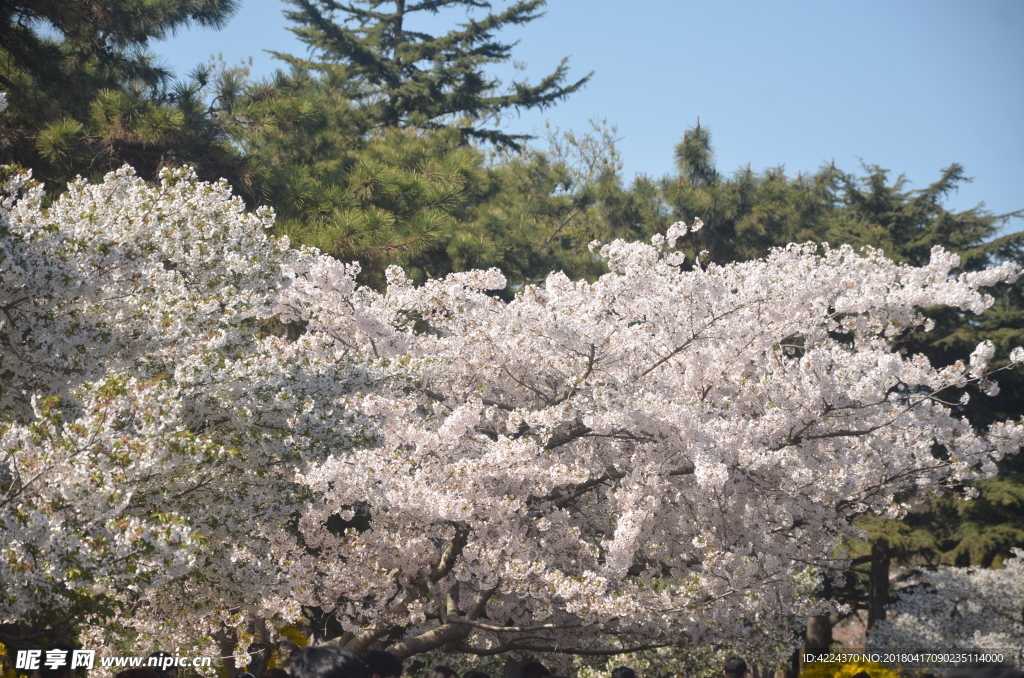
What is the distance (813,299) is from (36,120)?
10.3 m

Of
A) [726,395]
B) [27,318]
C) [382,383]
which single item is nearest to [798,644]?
[726,395]

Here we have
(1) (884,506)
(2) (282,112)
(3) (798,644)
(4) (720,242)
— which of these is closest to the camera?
(1) (884,506)

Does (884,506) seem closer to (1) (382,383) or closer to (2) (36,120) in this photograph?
(1) (382,383)

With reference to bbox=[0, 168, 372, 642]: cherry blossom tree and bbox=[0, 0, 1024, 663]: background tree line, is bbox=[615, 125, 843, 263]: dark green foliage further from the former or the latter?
bbox=[0, 168, 372, 642]: cherry blossom tree

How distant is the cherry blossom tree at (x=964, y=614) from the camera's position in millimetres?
16594

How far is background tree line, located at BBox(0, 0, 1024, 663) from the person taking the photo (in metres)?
11.5

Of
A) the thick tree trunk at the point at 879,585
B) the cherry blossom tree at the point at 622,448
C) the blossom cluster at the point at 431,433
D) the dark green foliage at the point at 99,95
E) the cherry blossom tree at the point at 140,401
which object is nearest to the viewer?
the cherry blossom tree at the point at 140,401

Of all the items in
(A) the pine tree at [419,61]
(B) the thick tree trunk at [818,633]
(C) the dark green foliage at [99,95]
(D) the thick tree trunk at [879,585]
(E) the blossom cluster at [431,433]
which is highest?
(A) the pine tree at [419,61]

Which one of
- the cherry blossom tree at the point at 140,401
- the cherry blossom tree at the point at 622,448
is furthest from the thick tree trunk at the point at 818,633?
the cherry blossom tree at the point at 140,401

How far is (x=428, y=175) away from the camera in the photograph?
52.0ft

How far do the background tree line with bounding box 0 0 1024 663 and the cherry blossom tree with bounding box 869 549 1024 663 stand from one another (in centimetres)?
51

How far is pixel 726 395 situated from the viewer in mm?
9523

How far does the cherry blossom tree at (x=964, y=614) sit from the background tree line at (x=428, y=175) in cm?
51

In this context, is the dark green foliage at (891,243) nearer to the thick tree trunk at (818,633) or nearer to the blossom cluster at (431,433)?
the thick tree trunk at (818,633)
